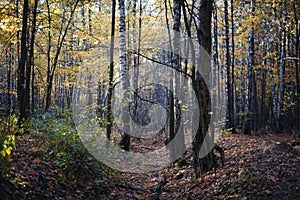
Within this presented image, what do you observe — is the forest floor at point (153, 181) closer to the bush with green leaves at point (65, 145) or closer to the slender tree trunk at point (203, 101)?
the bush with green leaves at point (65, 145)

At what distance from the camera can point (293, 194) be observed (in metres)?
4.91

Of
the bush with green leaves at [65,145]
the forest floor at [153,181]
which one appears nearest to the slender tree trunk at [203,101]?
the forest floor at [153,181]

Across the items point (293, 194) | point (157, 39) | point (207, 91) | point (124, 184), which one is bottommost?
point (124, 184)

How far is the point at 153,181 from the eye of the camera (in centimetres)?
849

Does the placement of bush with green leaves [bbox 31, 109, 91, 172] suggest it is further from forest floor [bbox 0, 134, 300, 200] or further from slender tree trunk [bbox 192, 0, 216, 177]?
slender tree trunk [bbox 192, 0, 216, 177]

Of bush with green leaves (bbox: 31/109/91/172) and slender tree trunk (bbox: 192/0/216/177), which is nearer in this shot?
bush with green leaves (bbox: 31/109/91/172)

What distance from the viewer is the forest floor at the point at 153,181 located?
16.3ft

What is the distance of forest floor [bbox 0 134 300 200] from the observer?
196 inches

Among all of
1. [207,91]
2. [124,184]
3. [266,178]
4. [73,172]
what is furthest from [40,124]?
[266,178]

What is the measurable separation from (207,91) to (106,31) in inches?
738

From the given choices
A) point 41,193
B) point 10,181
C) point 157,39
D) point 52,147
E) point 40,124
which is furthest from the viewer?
point 157,39

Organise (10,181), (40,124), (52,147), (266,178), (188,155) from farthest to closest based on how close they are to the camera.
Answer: (188,155) < (40,124) < (52,147) < (266,178) < (10,181)

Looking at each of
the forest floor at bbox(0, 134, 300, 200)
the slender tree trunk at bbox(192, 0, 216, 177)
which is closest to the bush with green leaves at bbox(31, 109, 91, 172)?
the forest floor at bbox(0, 134, 300, 200)

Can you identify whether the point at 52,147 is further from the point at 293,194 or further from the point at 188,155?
the point at 293,194
